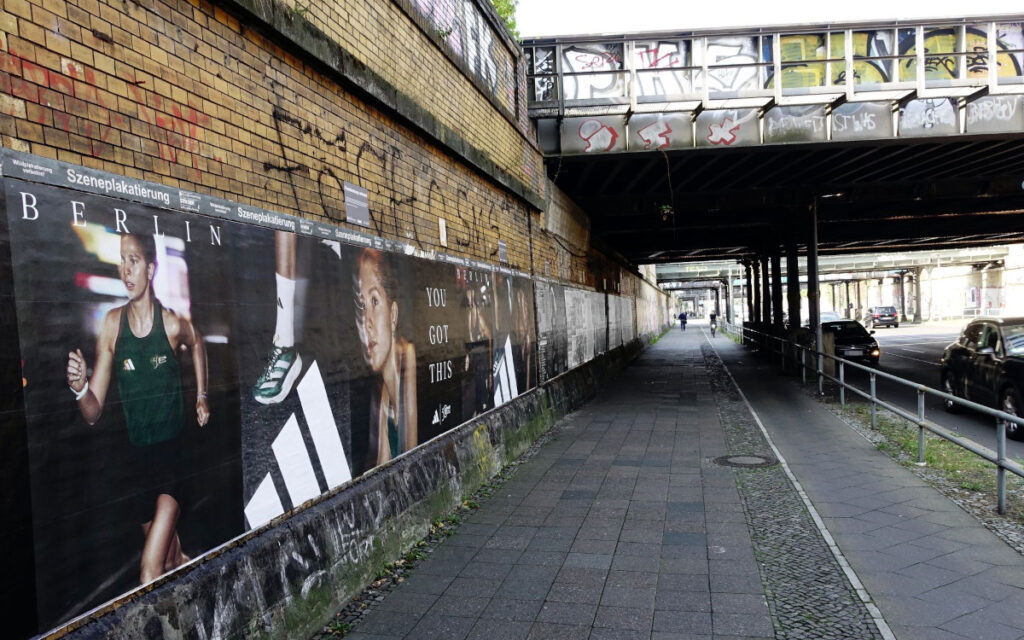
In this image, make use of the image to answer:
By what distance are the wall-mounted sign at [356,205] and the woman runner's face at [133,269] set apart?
6.43 feet

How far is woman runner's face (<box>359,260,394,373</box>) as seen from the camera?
4.93m

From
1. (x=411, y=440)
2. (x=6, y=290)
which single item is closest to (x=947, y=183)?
(x=411, y=440)

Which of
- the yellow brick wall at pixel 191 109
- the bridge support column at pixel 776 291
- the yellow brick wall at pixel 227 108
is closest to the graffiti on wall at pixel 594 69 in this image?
the yellow brick wall at pixel 227 108

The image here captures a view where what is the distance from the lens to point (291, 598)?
3639 millimetres

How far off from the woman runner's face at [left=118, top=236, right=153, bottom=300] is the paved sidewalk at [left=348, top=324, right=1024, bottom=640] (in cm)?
228

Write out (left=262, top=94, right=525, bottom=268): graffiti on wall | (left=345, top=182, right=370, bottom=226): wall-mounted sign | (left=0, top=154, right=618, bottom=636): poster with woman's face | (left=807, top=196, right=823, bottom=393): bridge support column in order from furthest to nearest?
(left=807, top=196, right=823, bottom=393): bridge support column
(left=345, top=182, right=370, bottom=226): wall-mounted sign
(left=262, top=94, right=525, bottom=268): graffiti on wall
(left=0, top=154, right=618, bottom=636): poster with woman's face

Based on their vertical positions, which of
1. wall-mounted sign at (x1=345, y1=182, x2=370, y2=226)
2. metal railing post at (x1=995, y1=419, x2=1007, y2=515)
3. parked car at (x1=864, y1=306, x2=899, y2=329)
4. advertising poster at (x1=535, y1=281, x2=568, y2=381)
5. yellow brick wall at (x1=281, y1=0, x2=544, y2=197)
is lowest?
parked car at (x1=864, y1=306, x2=899, y2=329)

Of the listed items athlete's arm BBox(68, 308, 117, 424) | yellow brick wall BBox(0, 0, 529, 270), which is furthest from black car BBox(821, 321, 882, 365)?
athlete's arm BBox(68, 308, 117, 424)

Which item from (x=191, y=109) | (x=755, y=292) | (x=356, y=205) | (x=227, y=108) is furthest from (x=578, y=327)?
(x=755, y=292)

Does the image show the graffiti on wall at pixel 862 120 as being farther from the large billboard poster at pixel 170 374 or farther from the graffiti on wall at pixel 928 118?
the large billboard poster at pixel 170 374

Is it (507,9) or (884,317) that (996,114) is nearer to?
(507,9)

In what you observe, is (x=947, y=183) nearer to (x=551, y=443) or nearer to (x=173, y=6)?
(x=551, y=443)

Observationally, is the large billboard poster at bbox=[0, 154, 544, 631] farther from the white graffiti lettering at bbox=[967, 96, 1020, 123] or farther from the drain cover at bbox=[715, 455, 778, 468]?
the white graffiti lettering at bbox=[967, 96, 1020, 123]

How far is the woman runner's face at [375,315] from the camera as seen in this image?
16.2ft
